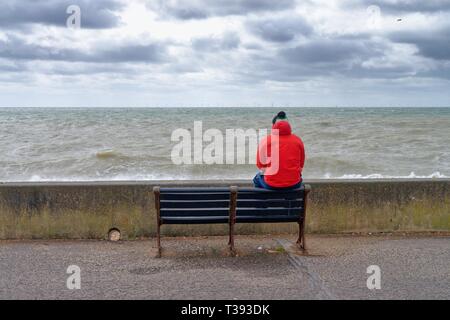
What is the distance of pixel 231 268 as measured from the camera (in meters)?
5.82

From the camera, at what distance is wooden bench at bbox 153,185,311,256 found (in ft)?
20.4

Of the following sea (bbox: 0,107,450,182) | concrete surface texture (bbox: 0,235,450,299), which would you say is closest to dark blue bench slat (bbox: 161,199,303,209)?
concrete surface texture (bbox: 0,235,450,299)

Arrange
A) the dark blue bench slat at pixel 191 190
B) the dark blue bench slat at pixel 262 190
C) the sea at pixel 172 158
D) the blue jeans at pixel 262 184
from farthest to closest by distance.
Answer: the sea at pixel 172 158, the blue jeans at pixel 262 184, the dark blue bench slat at pixel 262 190, the dark blue bench slat at pixel 191 190

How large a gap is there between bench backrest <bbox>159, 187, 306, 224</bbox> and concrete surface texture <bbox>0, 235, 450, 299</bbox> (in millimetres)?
413

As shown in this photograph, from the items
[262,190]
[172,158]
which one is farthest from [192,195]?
[172,158]

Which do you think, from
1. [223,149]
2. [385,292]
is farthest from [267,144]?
[223,149]

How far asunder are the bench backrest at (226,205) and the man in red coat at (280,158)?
12cm

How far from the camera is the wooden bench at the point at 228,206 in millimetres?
6215

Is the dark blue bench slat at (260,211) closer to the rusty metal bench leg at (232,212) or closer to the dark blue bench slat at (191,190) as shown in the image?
the rusty metal bench leg at (232,212)
